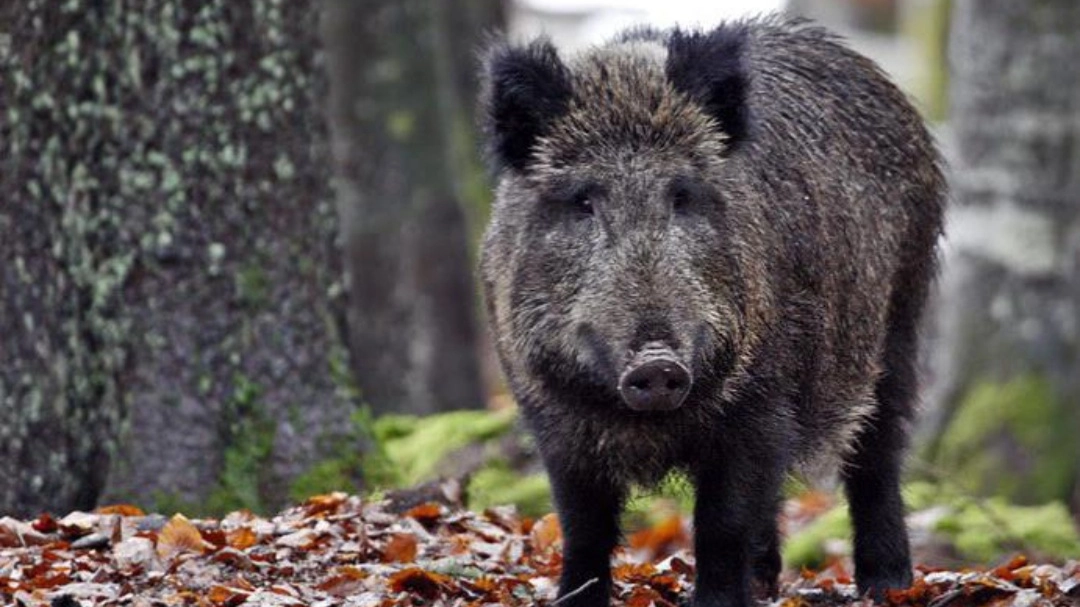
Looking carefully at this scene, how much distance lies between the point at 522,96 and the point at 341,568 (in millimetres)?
1701

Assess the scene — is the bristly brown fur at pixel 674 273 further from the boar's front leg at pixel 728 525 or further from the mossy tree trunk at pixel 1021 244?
the mossy tree trunk at pixel 1021 244

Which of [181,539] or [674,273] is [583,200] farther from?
[181,539]

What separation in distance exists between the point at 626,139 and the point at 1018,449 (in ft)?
21.4

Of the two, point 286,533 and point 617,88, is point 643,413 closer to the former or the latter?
point 617,88

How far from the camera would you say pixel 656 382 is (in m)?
5.60

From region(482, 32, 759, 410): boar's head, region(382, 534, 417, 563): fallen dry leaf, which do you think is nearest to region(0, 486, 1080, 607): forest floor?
region(382, 534, 417, 563): fallen dry leaf

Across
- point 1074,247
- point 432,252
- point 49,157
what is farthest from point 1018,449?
point 49,157

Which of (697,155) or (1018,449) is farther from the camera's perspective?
(1018,449)

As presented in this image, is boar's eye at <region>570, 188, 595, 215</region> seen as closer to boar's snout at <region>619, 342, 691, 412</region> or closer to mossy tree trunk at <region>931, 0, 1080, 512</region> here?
boar's snout at <region>619, 342, 691, 412</region>

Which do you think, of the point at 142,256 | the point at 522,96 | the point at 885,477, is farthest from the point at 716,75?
the point at 142,256

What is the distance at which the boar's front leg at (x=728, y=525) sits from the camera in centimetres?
628

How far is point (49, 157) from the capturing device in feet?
25.5

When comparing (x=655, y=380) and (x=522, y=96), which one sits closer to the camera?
(x=655, y=380)

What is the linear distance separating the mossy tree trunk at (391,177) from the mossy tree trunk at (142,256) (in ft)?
18.9
